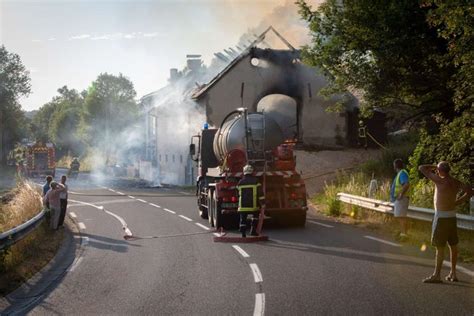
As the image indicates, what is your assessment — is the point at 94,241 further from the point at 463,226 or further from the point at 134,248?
the point at 463,226

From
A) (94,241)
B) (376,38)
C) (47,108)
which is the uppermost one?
(47,108)

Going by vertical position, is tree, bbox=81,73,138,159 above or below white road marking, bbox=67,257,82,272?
above

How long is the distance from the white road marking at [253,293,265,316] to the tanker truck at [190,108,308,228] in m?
7.47

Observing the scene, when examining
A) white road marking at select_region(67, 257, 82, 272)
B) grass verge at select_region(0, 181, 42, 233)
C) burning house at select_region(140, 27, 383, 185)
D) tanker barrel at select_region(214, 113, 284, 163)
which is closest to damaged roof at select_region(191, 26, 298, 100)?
burning house at select_region(140, 27, 383, 185)

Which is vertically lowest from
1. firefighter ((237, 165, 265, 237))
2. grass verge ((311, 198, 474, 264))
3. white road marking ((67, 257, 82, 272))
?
white road marking ((67, 257, 82, 272))

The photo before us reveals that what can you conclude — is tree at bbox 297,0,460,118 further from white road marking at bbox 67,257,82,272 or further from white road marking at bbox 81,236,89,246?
white road marking at bbox 67,257,82,272

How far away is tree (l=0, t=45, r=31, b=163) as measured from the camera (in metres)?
63.2

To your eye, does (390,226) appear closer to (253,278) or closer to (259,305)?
(253,278)

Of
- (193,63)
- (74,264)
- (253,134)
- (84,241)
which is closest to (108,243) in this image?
(84,241)

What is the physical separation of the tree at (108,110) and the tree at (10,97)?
609 inches

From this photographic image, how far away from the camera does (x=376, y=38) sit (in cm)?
1805

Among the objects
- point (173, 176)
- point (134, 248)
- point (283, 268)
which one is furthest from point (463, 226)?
point (173, 176)

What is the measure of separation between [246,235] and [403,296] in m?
7.00

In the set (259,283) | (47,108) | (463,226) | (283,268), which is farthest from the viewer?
(47,108)
